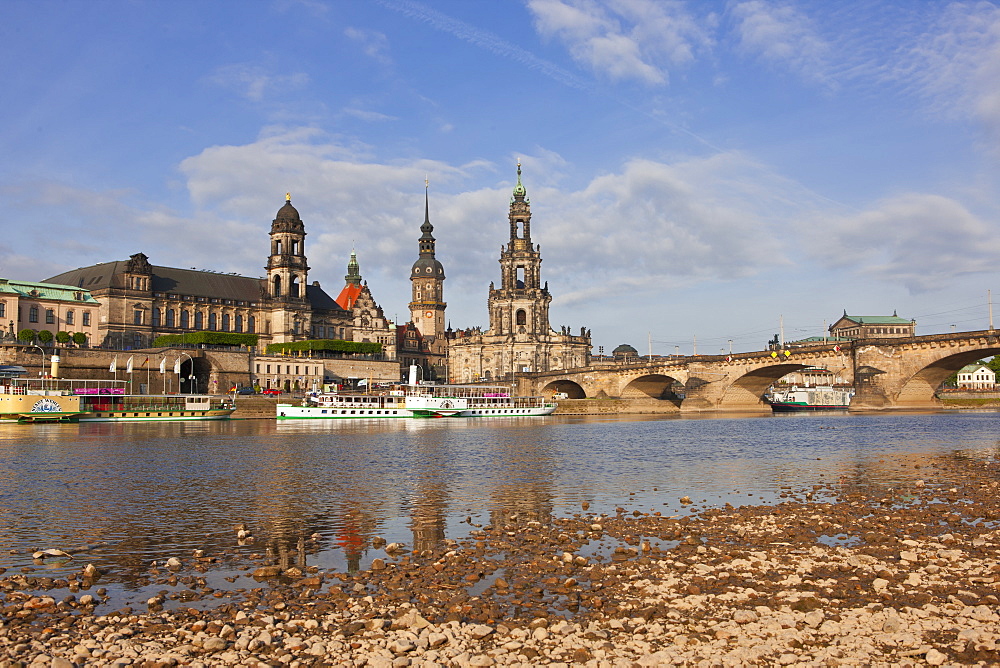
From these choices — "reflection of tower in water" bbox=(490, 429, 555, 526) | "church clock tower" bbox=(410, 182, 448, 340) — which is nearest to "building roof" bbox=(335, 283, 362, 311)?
"church clock tower" bbox=(410, 182, 448, 340)

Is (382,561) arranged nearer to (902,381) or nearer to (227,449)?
(227,449)

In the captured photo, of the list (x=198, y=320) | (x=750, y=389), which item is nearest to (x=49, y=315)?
(x=198, y=320)

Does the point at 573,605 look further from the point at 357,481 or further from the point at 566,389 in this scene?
the point at 566,389

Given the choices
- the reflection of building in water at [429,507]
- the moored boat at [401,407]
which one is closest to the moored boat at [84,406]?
the moored boat at [401,407]

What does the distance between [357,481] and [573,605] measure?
17341 mm

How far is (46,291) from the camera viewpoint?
106m

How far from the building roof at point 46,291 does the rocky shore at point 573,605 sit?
99141 mm

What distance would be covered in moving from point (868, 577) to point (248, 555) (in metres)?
11.0

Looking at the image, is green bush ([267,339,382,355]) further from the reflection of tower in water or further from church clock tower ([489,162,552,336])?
the reflection of tower in water

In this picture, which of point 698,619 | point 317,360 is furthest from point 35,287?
point 698,619

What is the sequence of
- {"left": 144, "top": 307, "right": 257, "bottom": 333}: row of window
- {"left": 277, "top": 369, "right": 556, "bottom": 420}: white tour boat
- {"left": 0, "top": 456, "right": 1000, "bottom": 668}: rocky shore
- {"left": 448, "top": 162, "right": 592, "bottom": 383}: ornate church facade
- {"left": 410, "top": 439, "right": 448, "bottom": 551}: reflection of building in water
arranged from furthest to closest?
1. {"left": 448, "top": 162, "right": 592, "bottom": 383}: ornate church facade
2. {"left": 144, "top": 307, "right": 257, "bottom": 333}: row of window
3. {"left": 277, "top": 369, "right": 556, "bottom": 420}: white tour boat
4. {"left": 410, "top": 439, "right": 448, "bottom": 551}: reflection of building in water
5. {"left": 0, "top": 456, "right": 1000, "bottom": 668}: rocky shore

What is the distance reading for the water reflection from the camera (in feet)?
58.5

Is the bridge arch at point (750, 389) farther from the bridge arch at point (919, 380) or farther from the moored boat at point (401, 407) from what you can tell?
the moored boat at point (401, 407)

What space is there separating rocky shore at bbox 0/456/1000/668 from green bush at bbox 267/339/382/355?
10481 centimetres
